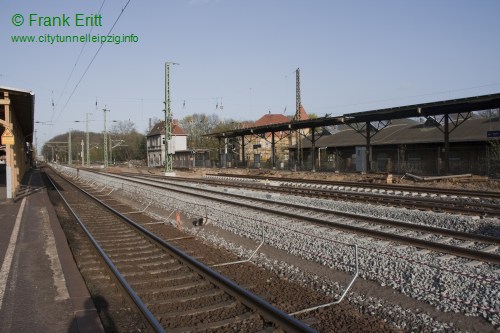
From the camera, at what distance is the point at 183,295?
267 inches

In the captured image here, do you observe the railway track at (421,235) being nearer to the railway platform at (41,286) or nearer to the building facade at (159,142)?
the railway platform at (41,286)

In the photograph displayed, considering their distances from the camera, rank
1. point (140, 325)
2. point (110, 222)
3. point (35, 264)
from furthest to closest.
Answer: point (110, 222) → point (35, 264) → point (140, 325)

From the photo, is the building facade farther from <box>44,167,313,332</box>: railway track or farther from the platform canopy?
<box>44,167,313,332</box>: railway track

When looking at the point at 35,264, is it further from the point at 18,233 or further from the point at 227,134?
the point at 227,134

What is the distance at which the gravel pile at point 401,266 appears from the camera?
611cm

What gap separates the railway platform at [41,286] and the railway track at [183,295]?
68 centimetres

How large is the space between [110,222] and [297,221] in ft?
20.9

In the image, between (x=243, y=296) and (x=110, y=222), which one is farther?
(x=110, y=222)

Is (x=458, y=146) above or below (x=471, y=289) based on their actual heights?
above

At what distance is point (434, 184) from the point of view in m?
27.0

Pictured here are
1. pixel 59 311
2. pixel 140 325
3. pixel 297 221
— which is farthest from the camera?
pixel 297 221

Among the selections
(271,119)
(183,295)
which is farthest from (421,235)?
(271,119)

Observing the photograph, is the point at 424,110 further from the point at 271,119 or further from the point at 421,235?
the point at 271,119

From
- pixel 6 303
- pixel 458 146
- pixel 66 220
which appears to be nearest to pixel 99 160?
pixel 458 146
